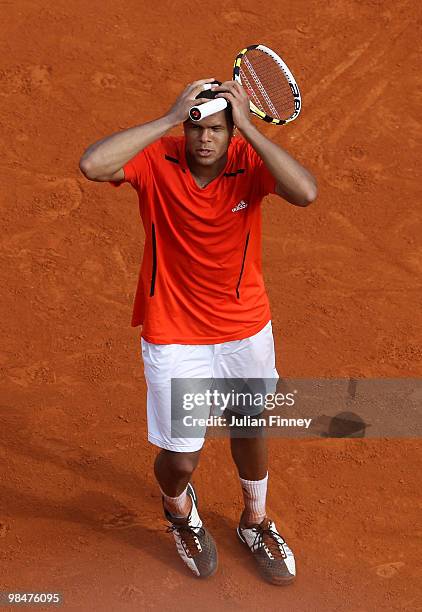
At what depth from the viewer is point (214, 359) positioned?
17.9 feet

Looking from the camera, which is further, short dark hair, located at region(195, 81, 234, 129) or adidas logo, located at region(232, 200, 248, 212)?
adidas logo, located at region(232, 200, 248, 212)

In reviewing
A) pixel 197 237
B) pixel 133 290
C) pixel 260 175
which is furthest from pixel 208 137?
pixel 133 290

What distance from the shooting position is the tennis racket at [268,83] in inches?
218

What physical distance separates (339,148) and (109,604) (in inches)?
212

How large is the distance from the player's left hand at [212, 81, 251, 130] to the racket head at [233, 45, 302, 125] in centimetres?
51

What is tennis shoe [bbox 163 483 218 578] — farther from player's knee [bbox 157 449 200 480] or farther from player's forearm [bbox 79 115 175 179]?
player's forearm [bbox 79 115 175 179]

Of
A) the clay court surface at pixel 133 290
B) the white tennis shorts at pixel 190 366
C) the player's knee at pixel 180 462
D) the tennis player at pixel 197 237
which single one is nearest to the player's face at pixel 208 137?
the tennis player at pixel 197 237

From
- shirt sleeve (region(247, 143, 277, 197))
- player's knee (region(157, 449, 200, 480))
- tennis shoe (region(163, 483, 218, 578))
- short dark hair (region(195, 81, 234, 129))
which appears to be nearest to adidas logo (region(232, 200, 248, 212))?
shirt sleeve (region(247, 143, 277, 197))

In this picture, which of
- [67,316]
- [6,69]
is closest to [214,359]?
[67,316]

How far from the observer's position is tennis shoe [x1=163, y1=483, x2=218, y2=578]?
5.99m

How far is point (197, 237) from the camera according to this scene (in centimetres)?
513

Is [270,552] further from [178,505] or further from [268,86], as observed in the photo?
[268,86]

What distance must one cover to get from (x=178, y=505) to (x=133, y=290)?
2781mm

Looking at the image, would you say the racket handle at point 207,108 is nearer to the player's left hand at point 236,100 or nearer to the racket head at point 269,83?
the player's left hand at point 236,100
